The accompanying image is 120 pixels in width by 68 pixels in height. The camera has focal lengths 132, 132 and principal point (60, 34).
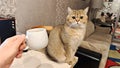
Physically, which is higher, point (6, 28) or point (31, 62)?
point (6, 28)

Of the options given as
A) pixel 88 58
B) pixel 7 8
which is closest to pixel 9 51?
pixel 7 8

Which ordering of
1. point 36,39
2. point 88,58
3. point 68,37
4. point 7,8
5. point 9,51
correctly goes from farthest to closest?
point 88,58 < point 68,37 < point 7,8 < point 36,39 < point 9,51

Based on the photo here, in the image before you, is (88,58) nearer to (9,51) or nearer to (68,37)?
(68,37)

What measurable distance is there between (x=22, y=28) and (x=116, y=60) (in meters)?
2.10

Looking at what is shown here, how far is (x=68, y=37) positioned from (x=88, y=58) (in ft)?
1.92

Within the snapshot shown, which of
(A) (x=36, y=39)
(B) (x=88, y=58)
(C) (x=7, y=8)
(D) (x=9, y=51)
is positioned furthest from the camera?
(B) (x=88, y=58)

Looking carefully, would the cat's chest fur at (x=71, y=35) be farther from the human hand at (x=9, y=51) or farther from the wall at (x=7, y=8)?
the human hand at (x=9, y=51)

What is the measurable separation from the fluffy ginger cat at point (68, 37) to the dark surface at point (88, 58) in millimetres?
456

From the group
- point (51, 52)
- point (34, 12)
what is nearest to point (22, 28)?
point (34, 12)

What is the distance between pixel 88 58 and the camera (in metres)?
1.66

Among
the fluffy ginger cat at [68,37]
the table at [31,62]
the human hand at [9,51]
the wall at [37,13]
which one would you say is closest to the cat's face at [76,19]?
the fluffy ginger cat at [68,37]

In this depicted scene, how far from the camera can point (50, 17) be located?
1.47m

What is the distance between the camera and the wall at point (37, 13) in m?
1.05

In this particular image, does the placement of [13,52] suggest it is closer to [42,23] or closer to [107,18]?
[42,23]
